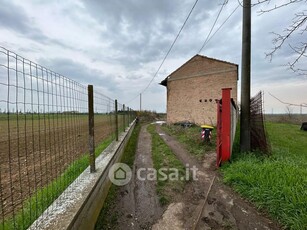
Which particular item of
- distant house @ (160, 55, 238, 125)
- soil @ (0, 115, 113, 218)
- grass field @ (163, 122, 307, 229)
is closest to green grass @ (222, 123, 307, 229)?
grass field @ (163, 122, 307, 229)

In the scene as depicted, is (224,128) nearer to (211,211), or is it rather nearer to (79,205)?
(211,211)

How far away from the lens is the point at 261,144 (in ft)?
20.2

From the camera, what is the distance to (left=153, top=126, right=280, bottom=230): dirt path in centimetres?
269

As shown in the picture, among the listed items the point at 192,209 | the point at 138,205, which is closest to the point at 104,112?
the point at 138,205

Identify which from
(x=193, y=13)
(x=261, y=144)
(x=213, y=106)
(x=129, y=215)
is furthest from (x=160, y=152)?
(x=213, y=106)

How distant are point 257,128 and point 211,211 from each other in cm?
498

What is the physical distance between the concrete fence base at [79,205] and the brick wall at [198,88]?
11.9 metres

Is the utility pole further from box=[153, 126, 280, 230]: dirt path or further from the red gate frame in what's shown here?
box=[153, 126, 280, 230]: dirt path

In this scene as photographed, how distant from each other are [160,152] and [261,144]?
3.37 meters

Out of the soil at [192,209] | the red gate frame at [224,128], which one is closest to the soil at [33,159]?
the soil at [192,209]

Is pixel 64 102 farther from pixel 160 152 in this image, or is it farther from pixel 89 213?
pixel 160 152

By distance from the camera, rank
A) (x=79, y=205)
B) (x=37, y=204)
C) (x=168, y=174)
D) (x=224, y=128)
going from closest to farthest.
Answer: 1. (x=79, y=205)
2. (x=37, y=204)
3. (x=168, y=174)
4. (x=224, y=128)

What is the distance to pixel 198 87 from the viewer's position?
1562cm

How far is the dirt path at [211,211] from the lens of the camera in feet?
8.83
